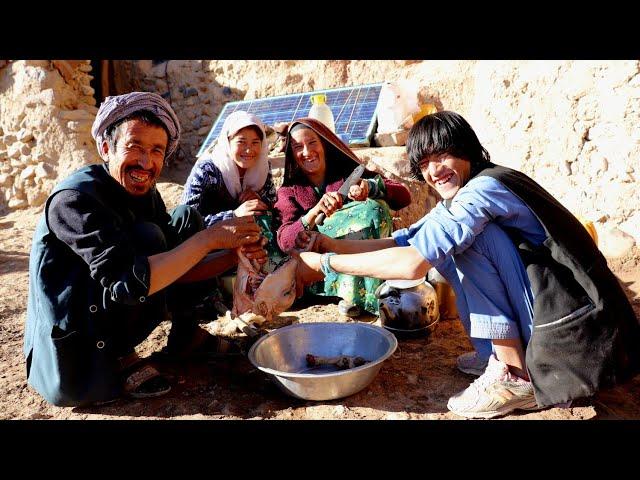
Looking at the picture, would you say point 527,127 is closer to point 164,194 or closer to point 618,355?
point 618,355

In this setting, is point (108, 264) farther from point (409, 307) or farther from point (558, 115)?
point (558, 115)

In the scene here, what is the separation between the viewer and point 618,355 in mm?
1876

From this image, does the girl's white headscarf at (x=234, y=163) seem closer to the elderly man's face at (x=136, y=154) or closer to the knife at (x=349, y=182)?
the knife at (x=349, y=182)

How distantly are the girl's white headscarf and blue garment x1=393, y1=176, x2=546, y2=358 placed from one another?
1.95 m

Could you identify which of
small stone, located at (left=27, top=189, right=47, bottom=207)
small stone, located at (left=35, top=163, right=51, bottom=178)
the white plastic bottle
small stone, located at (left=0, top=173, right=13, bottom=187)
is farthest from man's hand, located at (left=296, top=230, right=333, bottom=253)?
small stone, located at (left=0, top=173, right=13, bottom=187)

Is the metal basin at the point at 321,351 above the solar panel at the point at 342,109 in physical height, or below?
below

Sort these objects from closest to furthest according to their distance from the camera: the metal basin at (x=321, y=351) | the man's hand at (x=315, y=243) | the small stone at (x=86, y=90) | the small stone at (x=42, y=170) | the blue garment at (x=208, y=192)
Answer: the metal basin at (x=321, y=351) < the man's hand at (x=315, y=243) < the blue garment at (x=208, y=192) < the small stone at (x=42, y=170) < the small stone at (x=86, y=90)

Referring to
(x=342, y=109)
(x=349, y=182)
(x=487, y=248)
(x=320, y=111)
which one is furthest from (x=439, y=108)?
(x=487, y=248)

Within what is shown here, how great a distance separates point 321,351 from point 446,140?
122cm

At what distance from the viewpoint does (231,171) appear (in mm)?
3676

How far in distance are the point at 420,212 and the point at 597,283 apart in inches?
122

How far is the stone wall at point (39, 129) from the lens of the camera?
19.9 ft

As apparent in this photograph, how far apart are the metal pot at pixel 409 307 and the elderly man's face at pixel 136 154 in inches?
56.4

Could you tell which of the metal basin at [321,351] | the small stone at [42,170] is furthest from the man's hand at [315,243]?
the small stone at [42,170]
